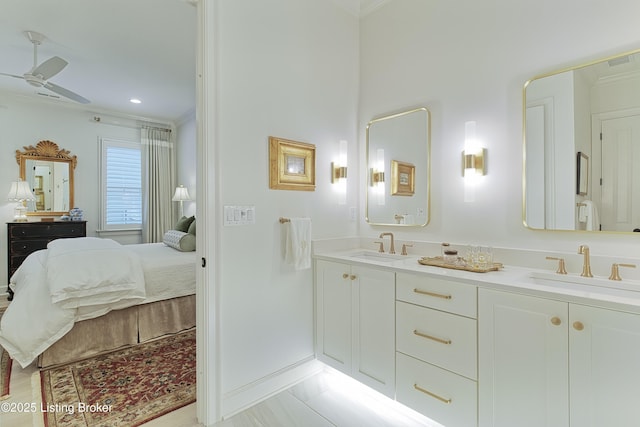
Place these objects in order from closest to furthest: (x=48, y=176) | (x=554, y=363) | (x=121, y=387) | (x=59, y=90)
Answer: (x=554, y=363) → (x=121, y=387) → (x=59, y=90) → (x=48, y=176)

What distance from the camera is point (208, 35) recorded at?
5.66 feet

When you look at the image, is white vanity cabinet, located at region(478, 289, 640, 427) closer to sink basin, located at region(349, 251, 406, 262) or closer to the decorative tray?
→ the decorative tray

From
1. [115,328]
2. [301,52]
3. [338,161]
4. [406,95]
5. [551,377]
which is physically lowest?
[115,328]

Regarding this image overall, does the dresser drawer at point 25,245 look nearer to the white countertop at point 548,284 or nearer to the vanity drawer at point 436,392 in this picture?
the white countertop at point 548,284

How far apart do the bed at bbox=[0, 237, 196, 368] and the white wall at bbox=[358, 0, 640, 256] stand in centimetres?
230

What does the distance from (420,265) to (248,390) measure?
136cm

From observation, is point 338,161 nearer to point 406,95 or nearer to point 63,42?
point 406,95

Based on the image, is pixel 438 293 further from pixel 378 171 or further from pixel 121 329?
pixel 121 329

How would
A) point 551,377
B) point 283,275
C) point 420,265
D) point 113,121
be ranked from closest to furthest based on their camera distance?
1. point 551,377
2. point 420,265
3. point 283,275
4. point 113,121

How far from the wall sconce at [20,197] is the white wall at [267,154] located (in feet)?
14.3

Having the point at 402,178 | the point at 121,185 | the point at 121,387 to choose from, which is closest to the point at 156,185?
the point at 121,185

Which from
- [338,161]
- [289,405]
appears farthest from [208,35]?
[289,405]

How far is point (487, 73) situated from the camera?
6.35 feet

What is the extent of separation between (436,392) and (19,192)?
5.67 meters
